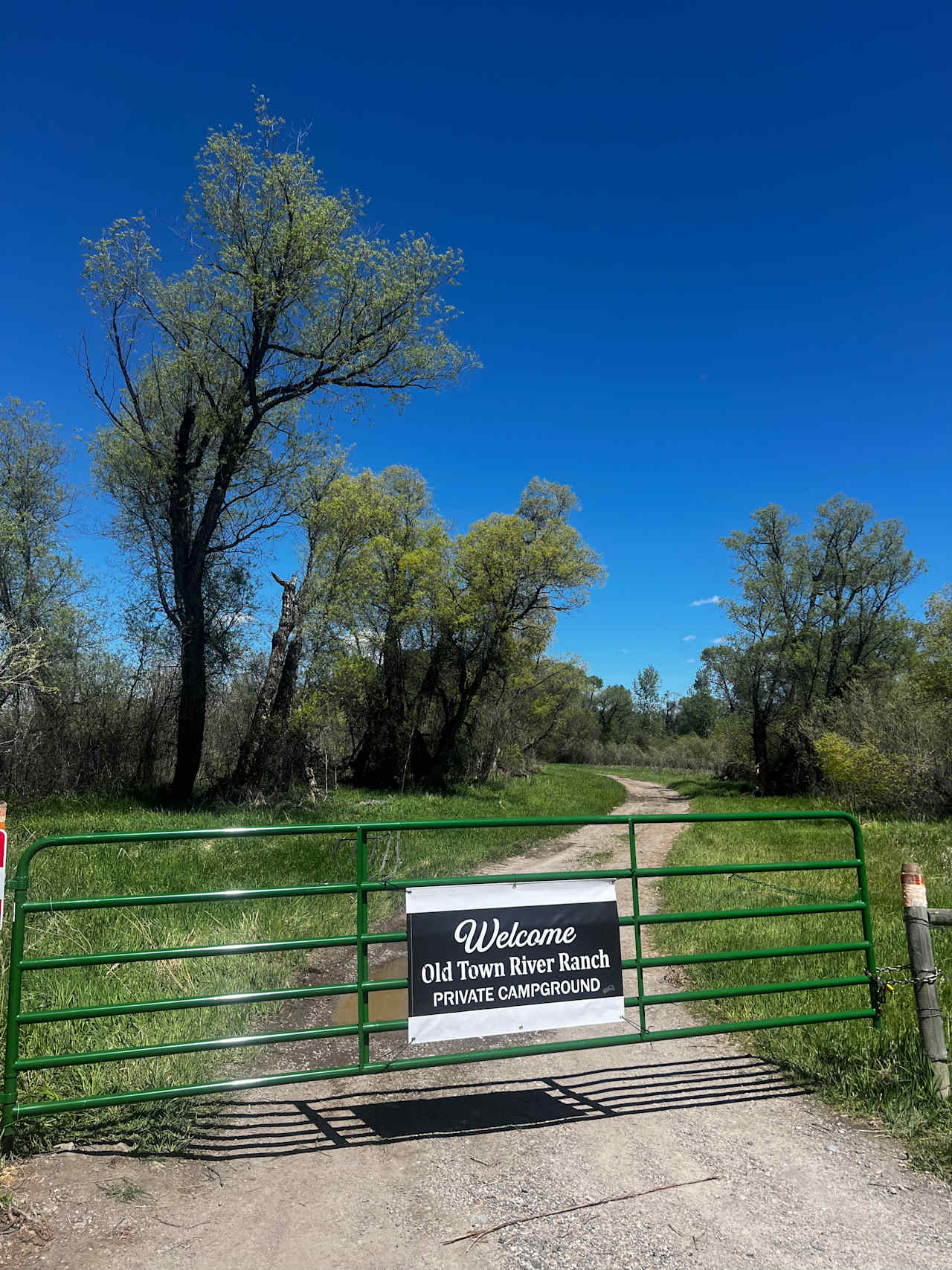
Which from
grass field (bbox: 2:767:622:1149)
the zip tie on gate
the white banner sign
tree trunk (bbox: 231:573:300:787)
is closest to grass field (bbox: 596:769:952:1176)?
the zip tie on gate

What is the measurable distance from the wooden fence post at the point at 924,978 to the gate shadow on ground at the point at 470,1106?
767mm

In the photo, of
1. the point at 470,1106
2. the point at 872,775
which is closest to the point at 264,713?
the point at 470,1106

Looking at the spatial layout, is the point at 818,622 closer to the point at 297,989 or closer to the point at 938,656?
the point at 938,656

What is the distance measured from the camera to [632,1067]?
4.71 meters

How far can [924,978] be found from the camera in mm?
4375

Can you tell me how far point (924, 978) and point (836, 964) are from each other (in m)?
2.11

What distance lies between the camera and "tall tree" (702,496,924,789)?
34.1 meters

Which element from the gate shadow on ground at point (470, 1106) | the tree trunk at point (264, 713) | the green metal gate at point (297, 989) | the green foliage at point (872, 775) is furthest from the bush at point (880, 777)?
the gate shadow on ground at point (470, 1106)

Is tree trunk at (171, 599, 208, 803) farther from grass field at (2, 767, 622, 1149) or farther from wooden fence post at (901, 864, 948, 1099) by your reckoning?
wooden fence post at (901, 864, 948, 1099)

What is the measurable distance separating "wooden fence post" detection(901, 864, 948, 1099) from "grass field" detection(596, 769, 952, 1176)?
10 cm

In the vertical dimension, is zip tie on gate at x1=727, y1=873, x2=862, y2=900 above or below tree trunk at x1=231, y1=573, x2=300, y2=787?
below

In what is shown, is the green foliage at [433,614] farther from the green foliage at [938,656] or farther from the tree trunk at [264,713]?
the green foliage at [938,656]

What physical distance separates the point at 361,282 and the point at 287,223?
2037 mm

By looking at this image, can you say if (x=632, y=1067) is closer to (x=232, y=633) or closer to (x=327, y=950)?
(x=327, y=950)
